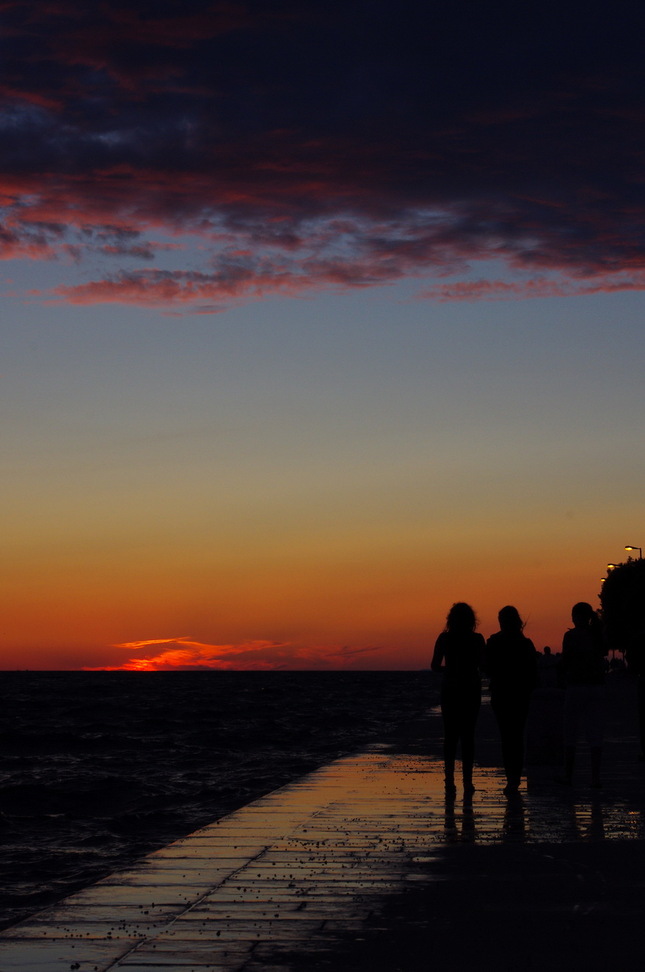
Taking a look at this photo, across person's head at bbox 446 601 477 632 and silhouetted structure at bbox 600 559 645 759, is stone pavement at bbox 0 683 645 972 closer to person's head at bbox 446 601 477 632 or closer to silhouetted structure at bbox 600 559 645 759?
person's head at bbox 446 601 477 632

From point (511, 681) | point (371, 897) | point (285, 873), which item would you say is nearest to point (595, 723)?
point (511, 681)

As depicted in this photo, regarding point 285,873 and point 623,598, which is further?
point 623,598

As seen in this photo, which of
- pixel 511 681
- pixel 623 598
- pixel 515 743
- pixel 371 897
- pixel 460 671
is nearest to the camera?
pixel 371 897

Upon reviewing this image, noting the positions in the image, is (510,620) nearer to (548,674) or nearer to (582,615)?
(582,615)

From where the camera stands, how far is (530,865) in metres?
7.69

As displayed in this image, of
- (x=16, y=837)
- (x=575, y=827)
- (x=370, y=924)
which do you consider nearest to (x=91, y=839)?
(x=16, y=837)

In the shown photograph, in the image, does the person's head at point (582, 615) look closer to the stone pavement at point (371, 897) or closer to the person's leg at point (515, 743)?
the person's leg at point (515, 743)

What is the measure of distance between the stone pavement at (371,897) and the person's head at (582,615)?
2.41 m

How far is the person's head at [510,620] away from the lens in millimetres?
13109

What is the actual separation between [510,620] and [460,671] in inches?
40.7

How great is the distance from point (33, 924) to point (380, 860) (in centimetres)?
272

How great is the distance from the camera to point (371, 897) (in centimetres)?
670

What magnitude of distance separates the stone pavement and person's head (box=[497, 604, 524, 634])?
93.2 inches

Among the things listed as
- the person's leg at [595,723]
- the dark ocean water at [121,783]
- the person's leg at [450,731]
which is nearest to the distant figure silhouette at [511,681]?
the person's leg at [450,731]
